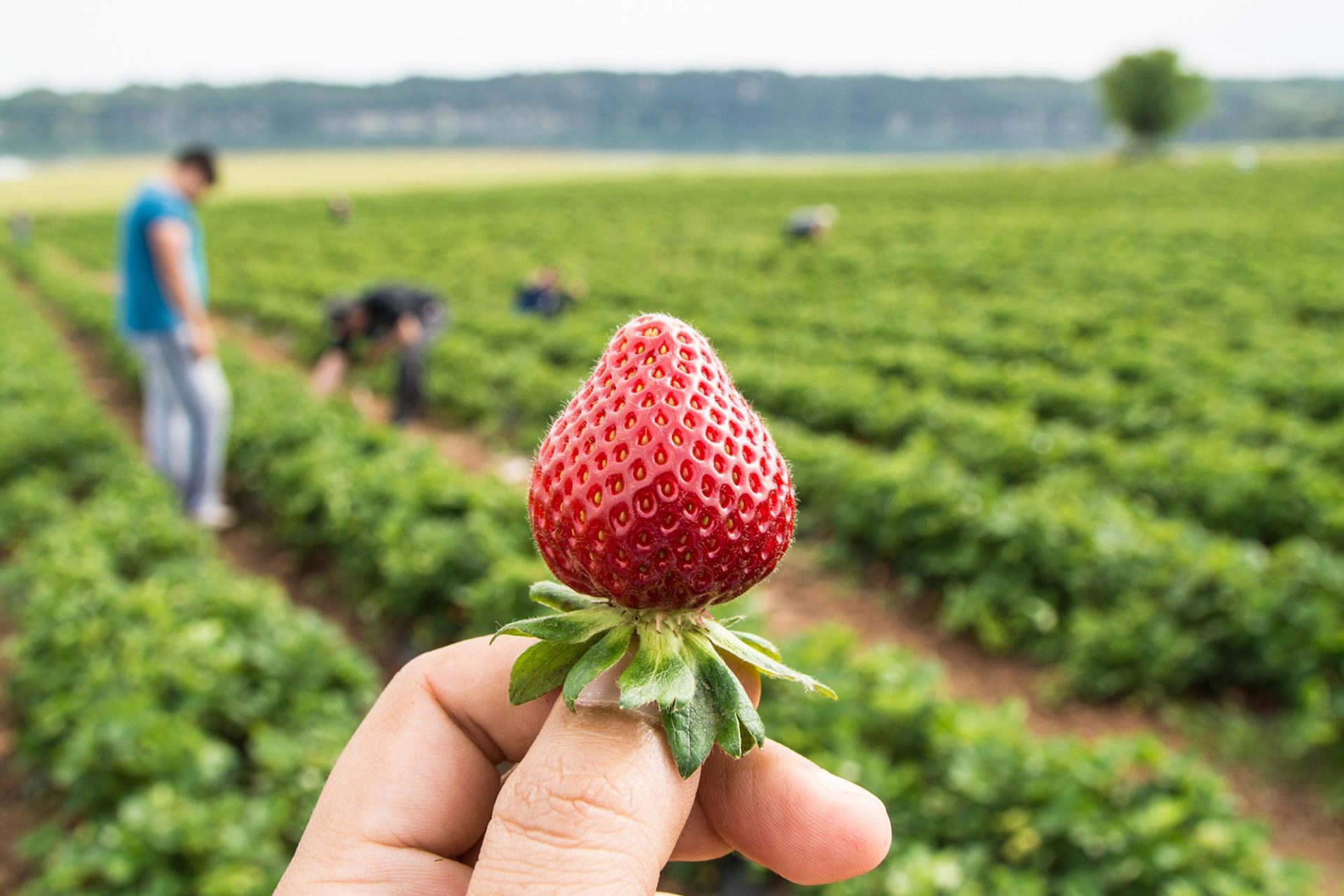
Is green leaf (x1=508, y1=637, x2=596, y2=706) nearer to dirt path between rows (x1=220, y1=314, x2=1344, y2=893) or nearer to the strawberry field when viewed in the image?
the strawberry field

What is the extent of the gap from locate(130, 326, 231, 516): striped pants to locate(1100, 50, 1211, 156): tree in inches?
3176

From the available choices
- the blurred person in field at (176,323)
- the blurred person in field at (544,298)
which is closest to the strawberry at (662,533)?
the blurred person in field at (176,323)

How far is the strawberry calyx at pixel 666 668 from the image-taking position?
106 centimetres

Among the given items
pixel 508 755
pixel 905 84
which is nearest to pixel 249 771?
pixel 508 755

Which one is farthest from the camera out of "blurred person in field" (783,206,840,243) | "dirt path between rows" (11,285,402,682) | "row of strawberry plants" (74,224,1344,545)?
"blurred person in field" (783,206,840,243)

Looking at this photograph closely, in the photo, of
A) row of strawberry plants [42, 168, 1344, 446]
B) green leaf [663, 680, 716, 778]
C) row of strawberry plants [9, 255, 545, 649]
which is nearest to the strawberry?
green leaf [663, 680, 716, 778]

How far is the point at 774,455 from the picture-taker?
1276mm

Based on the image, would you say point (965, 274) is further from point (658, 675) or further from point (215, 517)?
point (658, 675)

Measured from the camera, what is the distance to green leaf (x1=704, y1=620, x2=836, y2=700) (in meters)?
1.05

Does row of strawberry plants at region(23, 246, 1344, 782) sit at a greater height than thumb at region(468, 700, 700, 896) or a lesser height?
lesser

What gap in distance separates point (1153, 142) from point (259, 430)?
84049 millimetres

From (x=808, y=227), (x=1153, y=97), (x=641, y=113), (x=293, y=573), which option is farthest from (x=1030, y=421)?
(x=641, y=113)

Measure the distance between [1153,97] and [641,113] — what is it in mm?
129499

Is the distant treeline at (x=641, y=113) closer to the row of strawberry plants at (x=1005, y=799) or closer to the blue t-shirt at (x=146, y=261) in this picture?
the blue t-shirt at (x=146, y=261)
